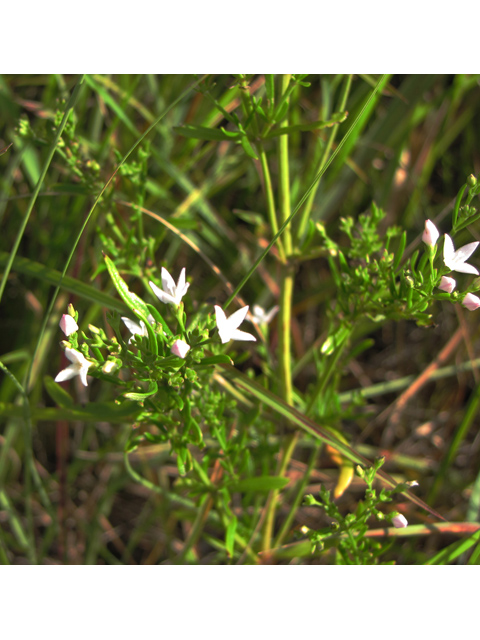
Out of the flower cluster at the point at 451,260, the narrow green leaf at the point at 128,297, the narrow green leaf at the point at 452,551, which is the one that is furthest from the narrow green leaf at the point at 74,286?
the narrow green leaf at the point at 452,551

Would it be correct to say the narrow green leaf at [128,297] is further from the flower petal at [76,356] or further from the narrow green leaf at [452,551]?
the narrow green leaf at [452,551]

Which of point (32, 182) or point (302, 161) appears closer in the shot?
point (32, 182)

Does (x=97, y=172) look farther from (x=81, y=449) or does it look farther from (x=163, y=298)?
Answer: (x=81, y=449)

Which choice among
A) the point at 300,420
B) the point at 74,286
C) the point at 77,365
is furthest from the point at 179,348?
the point at 74,286

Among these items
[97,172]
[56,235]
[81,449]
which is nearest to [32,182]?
[56,235]

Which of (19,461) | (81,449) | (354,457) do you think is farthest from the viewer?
(19,461)

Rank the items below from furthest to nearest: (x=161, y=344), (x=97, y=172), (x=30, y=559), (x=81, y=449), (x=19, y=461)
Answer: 1. (x=19, y=461)
2. (x=81, y=449)
3. (x=30, y=559)
4. (x=97, y=172)
5. (x=161, y=344)

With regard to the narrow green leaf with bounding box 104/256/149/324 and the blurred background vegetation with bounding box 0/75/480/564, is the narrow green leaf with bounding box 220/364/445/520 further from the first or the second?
the blurred background vegetation with bounding box 0/75/480/564

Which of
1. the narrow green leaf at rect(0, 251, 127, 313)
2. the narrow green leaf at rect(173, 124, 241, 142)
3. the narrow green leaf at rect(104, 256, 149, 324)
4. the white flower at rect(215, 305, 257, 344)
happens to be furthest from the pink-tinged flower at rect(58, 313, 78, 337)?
the narrow green leaf at rect(173, 124, 241, 142)
